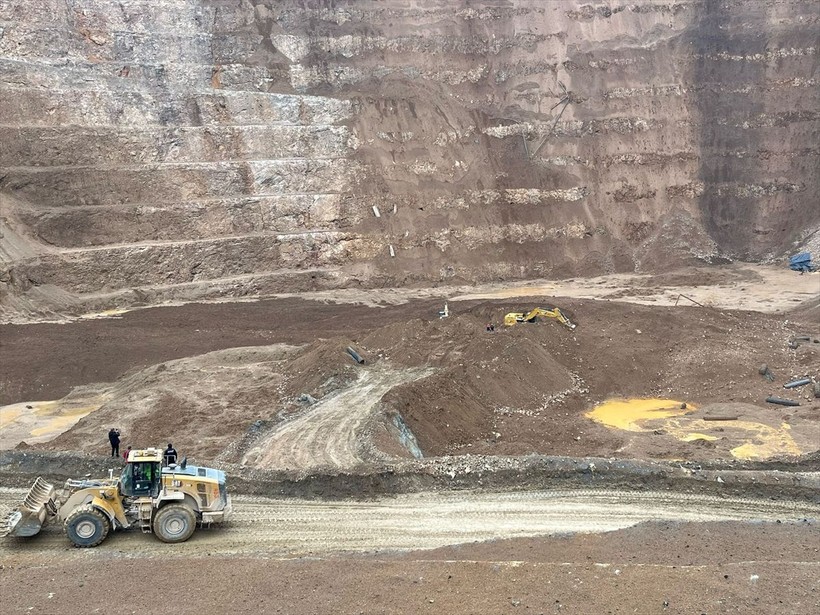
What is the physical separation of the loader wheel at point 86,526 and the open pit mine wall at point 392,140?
23.9m

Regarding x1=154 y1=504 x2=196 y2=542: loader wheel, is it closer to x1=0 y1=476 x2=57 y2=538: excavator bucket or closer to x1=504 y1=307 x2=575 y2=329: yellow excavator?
x1=0 y1=476 x2=57 y2=538: excavator bucket

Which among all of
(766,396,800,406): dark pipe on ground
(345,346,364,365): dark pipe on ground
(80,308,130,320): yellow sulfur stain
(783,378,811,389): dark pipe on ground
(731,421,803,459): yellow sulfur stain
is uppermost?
(80,308,130,320): yellow sulfur stain

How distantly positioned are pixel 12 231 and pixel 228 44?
1809 centimetres

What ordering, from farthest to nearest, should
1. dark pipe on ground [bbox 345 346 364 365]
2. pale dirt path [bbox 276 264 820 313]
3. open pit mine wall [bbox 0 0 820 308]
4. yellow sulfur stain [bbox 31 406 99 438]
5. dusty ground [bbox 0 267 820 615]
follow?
open pit mine wall [bbox 0 0 820 308], pale dirt path [bbox 276 264 820 313], dark pipe on ground [bbox 345 346 364 365], yellow sulfur stain [bbox 31 406 99 438], dusty ground [bbox 0 267 820 615]

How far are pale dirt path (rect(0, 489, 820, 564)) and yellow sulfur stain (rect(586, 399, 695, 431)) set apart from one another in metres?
6.65

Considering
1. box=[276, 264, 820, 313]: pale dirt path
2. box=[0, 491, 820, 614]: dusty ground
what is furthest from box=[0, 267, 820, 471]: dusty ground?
box=[0, 491, 820, 614]: dusty ground

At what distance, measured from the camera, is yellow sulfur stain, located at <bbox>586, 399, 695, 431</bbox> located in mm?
19155

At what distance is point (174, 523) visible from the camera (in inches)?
428

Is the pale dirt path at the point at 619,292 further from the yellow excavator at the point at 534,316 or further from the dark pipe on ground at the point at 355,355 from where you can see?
the dark pipe on ground at the point at 355,355

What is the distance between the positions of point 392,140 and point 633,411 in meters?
26.2

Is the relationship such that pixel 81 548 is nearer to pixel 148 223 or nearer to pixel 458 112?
pixel 148 223

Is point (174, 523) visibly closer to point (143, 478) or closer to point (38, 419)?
point (143, 478)

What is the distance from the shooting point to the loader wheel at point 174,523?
10781 mm

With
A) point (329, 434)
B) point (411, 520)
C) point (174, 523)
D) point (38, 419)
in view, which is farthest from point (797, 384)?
point (38, 419)
